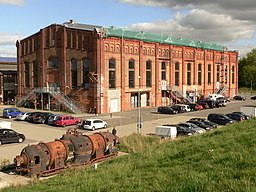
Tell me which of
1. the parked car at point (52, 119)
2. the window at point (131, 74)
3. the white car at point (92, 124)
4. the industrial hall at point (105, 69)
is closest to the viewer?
the white car at point (92, 124)

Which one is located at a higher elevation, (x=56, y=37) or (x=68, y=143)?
(x=56, y=37)

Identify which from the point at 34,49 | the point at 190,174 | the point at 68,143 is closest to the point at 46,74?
the point at 34,49

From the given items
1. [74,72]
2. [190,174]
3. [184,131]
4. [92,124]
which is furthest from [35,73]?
[190,174]

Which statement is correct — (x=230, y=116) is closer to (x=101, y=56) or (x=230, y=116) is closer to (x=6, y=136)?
(x=101, y=56)

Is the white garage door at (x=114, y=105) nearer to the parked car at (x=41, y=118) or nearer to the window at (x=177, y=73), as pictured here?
the parked car at (x=41, y=118)

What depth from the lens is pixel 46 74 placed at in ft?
196

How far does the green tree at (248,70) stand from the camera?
395 ft

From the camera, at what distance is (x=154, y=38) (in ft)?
202

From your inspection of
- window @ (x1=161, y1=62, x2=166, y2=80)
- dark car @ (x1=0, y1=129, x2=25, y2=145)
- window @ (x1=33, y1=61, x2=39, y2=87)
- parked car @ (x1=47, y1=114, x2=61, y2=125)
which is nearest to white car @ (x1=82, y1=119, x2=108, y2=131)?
parked car @ (x1=47, y1=114, x2=61, y2=125)

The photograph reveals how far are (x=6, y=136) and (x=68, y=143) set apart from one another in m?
10.2

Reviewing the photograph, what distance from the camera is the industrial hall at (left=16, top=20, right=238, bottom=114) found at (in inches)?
2035

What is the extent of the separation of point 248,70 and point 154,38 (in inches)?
2774

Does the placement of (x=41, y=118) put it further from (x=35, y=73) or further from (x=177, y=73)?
(x=177, y=73)

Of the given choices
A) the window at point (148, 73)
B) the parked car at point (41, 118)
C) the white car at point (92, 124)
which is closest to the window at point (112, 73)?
the window at point (148, 73)
